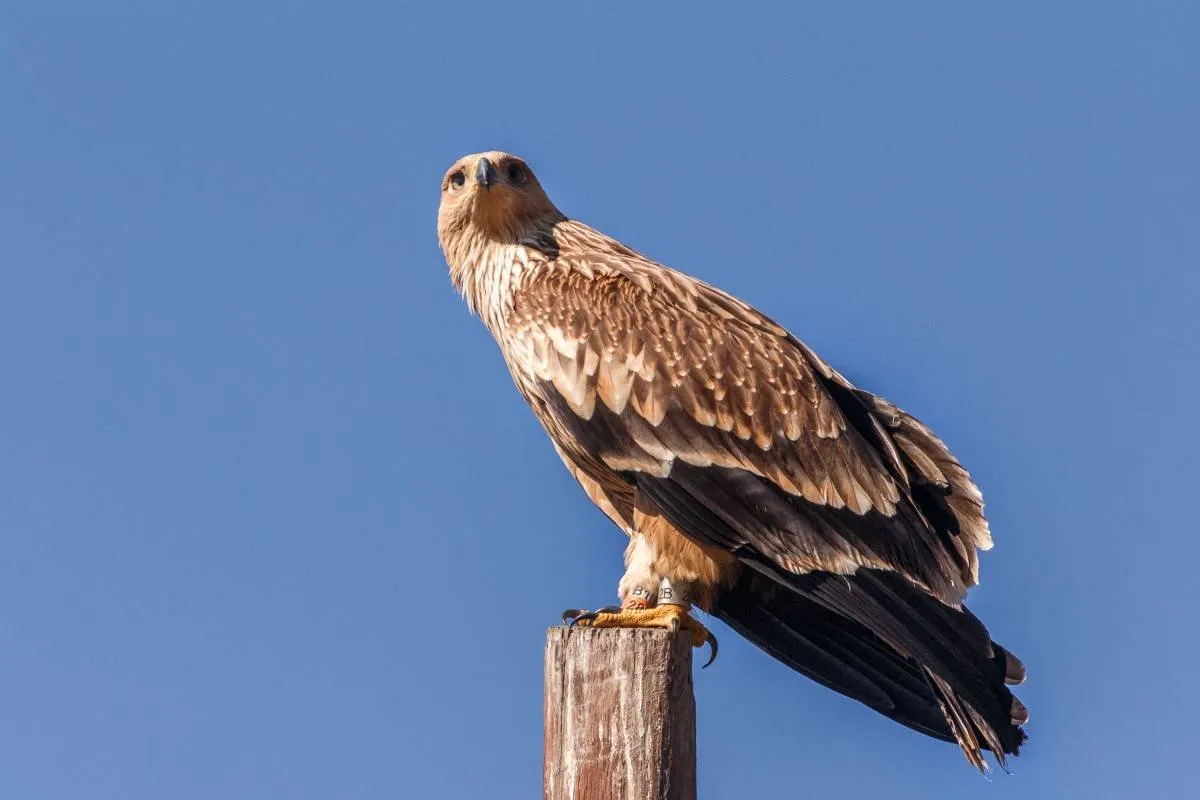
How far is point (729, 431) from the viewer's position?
592 centimetres

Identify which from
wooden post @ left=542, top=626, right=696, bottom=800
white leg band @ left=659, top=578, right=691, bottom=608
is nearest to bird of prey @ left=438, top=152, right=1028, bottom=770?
white leg band @ left=659, top=578, right=691, bottom=608

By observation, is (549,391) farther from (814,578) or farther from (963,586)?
(963,586)

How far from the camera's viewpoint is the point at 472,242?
6590 millimetres

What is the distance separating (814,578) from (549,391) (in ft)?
4.16

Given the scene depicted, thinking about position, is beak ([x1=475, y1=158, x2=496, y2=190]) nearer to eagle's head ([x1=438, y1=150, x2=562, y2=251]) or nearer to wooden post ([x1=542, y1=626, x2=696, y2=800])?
eagle's head ([x1=438, y1=150, x2=562, y2=251])

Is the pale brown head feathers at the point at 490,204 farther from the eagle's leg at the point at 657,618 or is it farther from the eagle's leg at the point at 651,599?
the eagle's leg at the point at 657,618

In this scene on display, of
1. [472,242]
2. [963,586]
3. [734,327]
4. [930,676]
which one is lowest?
[930,676]

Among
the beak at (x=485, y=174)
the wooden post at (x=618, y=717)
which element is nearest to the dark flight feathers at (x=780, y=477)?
the beak at (x=485, y=174)

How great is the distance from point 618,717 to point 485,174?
281 centimetres

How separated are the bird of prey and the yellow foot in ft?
0.04

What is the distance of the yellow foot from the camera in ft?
17.1

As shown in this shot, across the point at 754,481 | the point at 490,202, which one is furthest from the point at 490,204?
the point at 754,481

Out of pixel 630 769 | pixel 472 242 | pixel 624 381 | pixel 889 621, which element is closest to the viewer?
pixel 630 769

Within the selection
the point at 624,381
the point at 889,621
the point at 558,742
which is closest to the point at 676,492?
the point at 624,381
